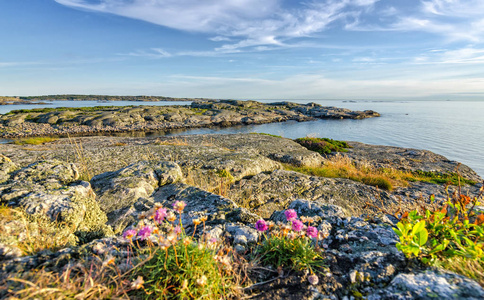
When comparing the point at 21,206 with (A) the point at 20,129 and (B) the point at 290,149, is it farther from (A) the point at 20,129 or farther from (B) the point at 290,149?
(A) the point at 20,129

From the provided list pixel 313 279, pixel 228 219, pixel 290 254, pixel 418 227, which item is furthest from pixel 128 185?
pixel 418 227

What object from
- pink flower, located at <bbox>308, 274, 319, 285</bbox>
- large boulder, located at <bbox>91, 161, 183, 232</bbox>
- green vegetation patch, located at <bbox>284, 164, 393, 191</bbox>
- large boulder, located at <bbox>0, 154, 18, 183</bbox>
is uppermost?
large boulder, located at <bbox>0, 154, 18, 183</bbox>

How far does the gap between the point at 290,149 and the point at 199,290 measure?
16.9 m

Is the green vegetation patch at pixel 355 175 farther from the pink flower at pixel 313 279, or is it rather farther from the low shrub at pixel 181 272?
the low shrub at pixel 181 272

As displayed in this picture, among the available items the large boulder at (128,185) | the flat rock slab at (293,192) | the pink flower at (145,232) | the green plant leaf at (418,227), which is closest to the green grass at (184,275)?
the pink flower at (145,232)

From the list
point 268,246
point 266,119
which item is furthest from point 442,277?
point 266,119

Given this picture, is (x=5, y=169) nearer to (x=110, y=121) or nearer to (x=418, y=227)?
(x=418, y=227)

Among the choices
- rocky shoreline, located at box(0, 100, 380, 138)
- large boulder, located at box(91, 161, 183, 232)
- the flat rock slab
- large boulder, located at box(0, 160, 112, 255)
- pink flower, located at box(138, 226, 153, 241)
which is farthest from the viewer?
rocky shoreline, located at box(0, 100, 380, 138)

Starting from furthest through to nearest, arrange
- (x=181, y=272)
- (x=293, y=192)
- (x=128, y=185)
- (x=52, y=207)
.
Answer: (x=293, y=192) → (x=128, y=185) → (x=52, y=207) → (x=181, y=272)

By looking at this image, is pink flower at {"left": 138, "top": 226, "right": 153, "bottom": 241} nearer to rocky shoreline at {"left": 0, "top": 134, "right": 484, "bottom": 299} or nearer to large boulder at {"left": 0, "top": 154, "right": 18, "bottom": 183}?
rocky shoreline at {"left": 0, "top": 134, "right": 484, "bottom": 299}

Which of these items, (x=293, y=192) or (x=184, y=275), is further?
(x=293, y=192)

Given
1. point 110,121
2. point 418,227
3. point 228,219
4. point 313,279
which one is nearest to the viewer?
point 313,279

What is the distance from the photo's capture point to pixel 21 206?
3.33 metres

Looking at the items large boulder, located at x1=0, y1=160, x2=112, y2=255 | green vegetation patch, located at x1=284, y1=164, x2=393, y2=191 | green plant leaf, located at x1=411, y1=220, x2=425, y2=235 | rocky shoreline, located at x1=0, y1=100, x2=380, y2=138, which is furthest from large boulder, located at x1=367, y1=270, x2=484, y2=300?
rocky shoreline, located at x1=0, y1=100, x2=380, y2=138
